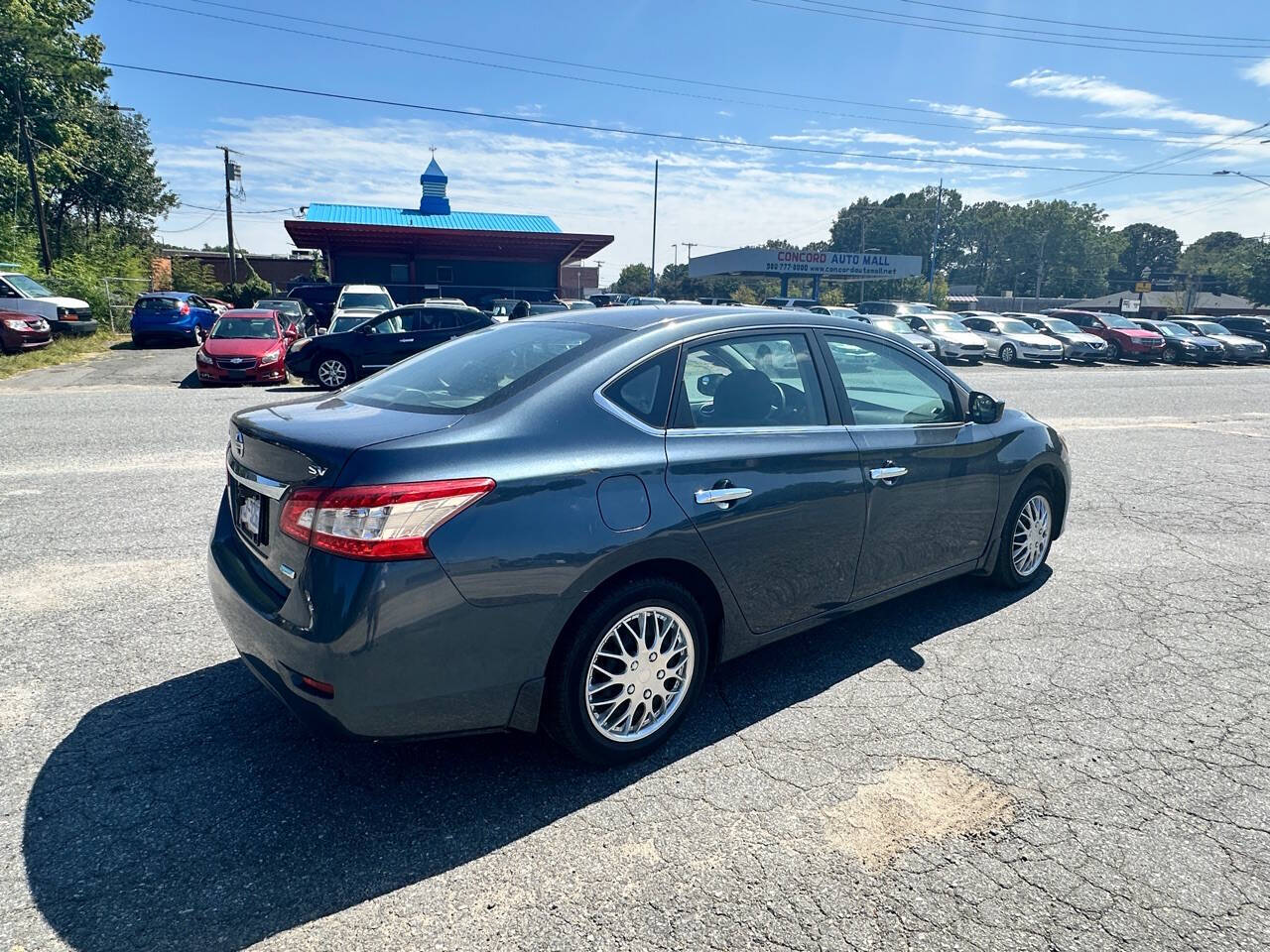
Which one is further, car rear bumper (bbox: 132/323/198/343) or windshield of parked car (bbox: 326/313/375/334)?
car rear bumper (bbox: 132/323/198/343)

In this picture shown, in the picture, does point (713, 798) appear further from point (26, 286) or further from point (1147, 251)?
point (1147, 251)

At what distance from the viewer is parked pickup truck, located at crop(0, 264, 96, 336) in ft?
64.5

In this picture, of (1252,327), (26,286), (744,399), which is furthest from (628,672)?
(1252,327)

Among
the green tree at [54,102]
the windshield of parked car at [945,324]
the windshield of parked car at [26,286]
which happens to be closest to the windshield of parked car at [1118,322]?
the windshield of parked car at [945,324]

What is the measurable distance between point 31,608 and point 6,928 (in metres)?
2.55

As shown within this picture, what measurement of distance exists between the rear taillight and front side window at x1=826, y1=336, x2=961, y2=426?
206cm

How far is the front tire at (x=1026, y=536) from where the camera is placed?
459 centimetres

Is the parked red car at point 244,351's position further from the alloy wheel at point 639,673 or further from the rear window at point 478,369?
the alloy wheel at point 639,673

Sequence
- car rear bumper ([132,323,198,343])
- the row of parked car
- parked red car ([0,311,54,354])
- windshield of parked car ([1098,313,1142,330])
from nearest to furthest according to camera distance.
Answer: parked red car ([0,311,54,354]) → car rear bumper ([132,323,198,343]) → the row of parked car → windshield of parked car ([1098,313,1142,330])

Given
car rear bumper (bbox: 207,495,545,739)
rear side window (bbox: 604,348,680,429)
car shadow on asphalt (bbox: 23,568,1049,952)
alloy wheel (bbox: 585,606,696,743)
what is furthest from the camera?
rear side window (bbox: 604,348,680,429)

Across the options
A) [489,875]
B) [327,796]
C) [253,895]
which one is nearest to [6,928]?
[253,895]

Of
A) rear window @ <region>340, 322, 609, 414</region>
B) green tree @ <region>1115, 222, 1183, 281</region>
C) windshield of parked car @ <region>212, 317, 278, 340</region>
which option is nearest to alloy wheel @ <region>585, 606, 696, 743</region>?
rear window @ <region>340, 322, 609, 414</region>

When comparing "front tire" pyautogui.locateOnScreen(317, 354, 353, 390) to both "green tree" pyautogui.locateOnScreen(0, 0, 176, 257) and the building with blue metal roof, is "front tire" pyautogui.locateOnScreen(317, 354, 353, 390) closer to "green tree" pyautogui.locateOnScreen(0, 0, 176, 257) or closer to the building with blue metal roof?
the building with blue metal roof

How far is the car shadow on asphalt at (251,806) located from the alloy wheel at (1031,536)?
1.87m
